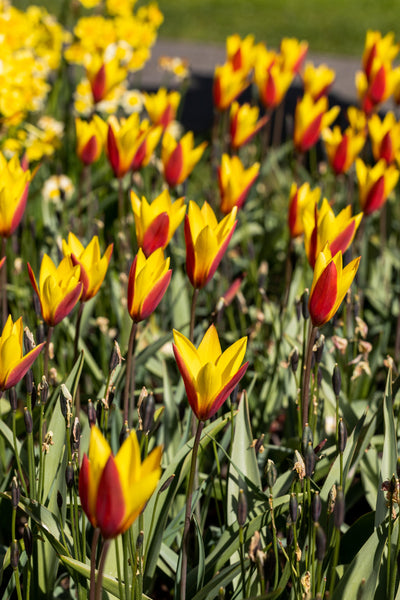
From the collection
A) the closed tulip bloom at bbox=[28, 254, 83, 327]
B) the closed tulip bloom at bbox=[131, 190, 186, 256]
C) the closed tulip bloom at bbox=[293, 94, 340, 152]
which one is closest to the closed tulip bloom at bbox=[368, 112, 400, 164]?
the closed tulip bloom at bbox=[293, 94, 340, 152]

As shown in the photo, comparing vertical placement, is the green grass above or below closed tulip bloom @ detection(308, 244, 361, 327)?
above

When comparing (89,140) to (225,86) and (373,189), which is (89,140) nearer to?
(225,86)

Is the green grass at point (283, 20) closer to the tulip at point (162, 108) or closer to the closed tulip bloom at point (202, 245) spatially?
the tulip at point (162, 108)

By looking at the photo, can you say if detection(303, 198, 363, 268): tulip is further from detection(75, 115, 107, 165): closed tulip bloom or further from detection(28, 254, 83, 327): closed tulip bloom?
detection(75, 115, 107, 165): closed tulip bloom

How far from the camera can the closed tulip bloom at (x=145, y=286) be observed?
1394 mm

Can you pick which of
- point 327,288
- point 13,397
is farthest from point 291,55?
point 13,397

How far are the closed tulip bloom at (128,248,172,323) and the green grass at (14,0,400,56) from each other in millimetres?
8451

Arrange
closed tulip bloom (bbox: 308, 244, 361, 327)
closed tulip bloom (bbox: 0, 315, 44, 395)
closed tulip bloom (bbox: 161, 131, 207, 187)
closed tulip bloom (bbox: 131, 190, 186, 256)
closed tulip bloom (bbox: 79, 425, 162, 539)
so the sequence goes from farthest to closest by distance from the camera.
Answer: closed tulip bloom (bbox: 161, 131, 207, 187) < closed tulip bloom (bbox: 131, 190, 186, 256) < closed tulip bloom (bbox: 308, 244, 361, 327) < closed tulip bloom (bbox: 0, 315, 44, 395) < closed tulip bloom (bbox: 79, 425, 162, 539)

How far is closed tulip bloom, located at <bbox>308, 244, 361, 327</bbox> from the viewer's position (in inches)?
53.2

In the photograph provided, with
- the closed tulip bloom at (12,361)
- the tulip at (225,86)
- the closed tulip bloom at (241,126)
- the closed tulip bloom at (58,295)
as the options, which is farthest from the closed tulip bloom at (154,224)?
the tulip at (225,86)

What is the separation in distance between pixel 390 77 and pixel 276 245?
88 centimetres

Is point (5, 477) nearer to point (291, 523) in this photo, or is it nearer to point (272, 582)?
point (272, 582)

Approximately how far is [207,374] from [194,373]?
54 mm

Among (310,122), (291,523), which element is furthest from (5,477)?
(310,122)
